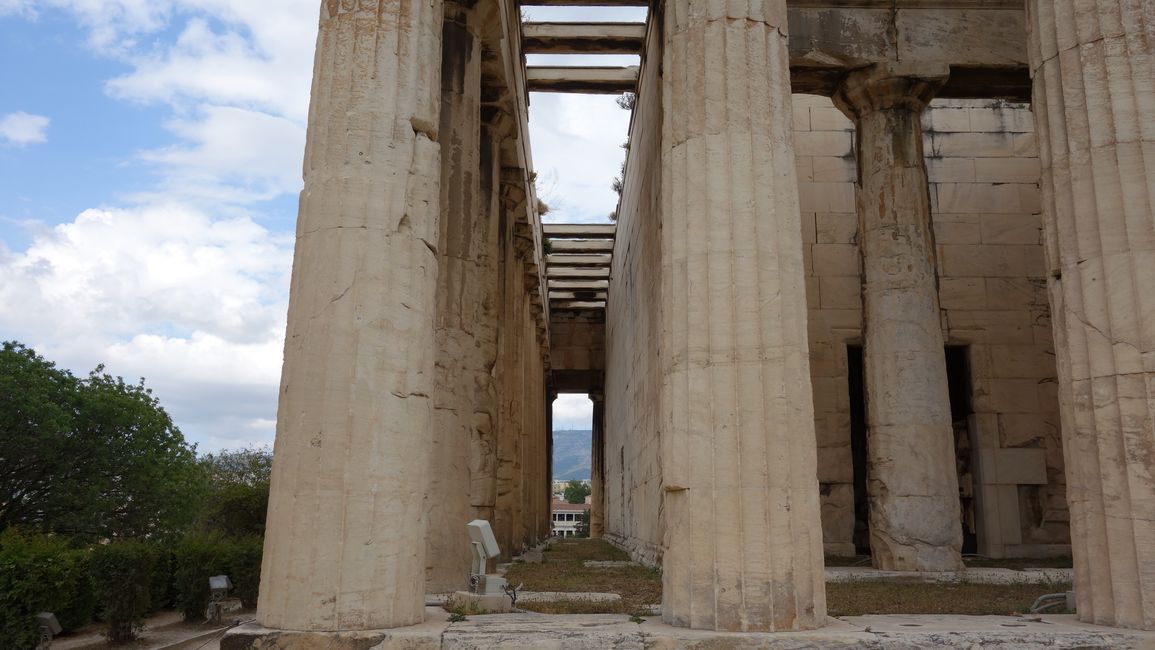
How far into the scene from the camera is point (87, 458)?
87.7 ft

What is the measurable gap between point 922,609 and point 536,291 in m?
18.2

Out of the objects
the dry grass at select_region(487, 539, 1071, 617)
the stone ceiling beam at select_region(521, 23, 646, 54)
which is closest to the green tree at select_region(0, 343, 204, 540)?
the dry grass at select_region(487, 539, 1071, 617)

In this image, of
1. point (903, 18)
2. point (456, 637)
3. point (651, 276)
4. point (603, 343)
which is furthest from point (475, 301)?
point (603, 343)

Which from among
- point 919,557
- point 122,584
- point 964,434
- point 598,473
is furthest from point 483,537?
point 598,473

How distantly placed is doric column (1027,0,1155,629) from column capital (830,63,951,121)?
6.43 m

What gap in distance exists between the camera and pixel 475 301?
11.9 metres

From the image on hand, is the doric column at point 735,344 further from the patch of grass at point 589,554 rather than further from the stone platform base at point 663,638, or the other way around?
the patch of grass at point 589,554

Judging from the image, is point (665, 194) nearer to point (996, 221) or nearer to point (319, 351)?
point (319, 351)

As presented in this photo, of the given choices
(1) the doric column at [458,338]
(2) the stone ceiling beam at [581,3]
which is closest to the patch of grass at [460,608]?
(1) the doric column at [458,338]

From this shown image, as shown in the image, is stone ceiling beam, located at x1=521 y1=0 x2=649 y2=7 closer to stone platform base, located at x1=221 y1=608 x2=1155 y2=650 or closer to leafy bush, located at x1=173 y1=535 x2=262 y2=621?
leafy bush, located at x1=173 y1=535 x2=262 y2=621

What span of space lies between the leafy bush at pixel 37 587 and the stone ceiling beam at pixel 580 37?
40.3ft

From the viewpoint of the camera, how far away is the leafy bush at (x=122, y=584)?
11000 mm

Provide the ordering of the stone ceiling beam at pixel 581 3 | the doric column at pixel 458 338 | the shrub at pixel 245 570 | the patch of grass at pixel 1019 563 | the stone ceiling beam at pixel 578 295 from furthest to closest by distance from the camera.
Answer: the stone ceiling beam at pixel 578 295 < the stone ceiling beam at pixel 581 3 < the patch of grass at pixel 1019 563 < the shrub at pixel 245 570 < the doric column at pixel 458 338

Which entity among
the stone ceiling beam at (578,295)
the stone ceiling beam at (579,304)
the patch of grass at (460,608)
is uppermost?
the stone ceiling beam at (578,295)
